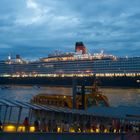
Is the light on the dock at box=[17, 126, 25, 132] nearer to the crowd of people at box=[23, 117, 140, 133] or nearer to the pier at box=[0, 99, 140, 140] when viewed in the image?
the pier at box=[0, 99, 140, 140]

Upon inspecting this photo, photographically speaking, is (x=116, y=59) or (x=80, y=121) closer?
(x=80, y=121)

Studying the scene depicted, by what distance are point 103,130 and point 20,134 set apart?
10.1 feet

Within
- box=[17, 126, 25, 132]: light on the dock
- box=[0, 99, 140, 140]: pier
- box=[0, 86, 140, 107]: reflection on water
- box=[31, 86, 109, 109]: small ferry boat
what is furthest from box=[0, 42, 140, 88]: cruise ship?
box=[17, 126, 25, 132]: light on the dock

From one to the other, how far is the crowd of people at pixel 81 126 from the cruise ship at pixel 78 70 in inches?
2835

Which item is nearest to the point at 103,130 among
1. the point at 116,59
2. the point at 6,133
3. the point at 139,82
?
the point at 6,133

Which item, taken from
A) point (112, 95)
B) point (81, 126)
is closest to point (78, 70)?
point (112, 95)

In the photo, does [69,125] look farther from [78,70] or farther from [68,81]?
[78,70]

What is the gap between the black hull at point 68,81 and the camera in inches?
3664

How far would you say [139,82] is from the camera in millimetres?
92812

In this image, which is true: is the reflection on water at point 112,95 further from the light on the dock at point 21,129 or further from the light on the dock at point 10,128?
the light on the dock at point 10,128

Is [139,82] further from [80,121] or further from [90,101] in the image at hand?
[80,121]

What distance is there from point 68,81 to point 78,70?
3.91 m

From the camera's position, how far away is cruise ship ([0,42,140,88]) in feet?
313

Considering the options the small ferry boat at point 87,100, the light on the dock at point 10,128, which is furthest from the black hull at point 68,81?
the light on the dock at point 10,128
